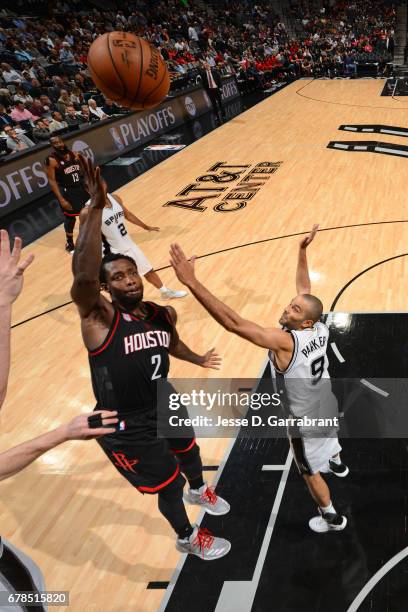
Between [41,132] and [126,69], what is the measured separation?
271 inches

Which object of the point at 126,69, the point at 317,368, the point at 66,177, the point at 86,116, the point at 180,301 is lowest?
the point at 180,301

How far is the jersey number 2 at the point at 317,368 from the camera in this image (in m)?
2.93

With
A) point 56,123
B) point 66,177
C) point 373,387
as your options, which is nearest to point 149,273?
point 66,177

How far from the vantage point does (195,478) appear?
3309 millimetres

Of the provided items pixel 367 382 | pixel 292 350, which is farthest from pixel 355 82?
pixel 292 350

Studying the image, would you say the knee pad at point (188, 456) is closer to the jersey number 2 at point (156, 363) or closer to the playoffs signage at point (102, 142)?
the jersey number 2 at point (156, 363)

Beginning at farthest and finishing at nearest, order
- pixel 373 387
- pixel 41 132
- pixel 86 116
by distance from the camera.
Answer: pixel 86 116
pixel 41 132
pixel 373 387

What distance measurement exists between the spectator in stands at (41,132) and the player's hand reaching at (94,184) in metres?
9.72

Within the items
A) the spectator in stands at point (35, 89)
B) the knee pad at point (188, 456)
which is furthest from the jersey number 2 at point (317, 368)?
the spectator in stands at point (35, 89)

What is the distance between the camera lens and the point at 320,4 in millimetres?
36156

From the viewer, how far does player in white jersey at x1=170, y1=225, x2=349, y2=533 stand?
2.78 metres

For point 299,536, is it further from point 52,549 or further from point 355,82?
point 355,82

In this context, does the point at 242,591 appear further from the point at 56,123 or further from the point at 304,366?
the point at 56,123

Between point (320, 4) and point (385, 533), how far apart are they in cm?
4094
